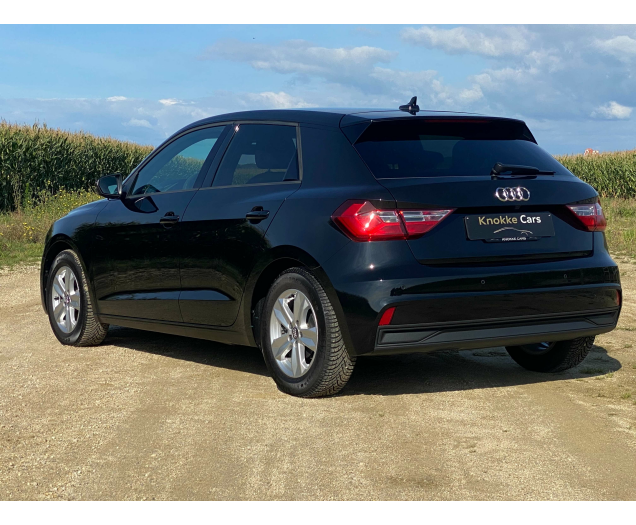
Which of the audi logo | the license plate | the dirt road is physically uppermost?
the audi logo

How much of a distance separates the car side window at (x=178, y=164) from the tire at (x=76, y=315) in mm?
934

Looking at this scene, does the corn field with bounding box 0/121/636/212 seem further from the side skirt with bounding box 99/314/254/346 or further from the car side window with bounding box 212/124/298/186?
the car side window with bounding box 212/124/298/186

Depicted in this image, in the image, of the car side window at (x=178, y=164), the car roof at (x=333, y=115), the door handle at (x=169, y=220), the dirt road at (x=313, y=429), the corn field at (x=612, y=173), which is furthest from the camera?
the corn field at (x=612, y=173)

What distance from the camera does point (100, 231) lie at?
750 cm

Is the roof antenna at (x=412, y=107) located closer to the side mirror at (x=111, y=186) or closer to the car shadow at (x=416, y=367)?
the car shadow at (x=416, y=367)

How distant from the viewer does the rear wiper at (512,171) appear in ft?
18.0

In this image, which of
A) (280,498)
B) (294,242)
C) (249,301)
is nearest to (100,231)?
(249,301)

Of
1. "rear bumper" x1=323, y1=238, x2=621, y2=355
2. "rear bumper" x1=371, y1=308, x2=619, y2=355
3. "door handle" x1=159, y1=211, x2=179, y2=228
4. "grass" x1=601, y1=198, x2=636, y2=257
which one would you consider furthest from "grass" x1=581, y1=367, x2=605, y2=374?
"grass" x1=601, y1=198, x2=636, y2=257

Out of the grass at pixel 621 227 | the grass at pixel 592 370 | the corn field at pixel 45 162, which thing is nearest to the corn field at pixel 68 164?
the corn field at pixel 45 162

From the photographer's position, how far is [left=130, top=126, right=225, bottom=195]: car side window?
6.76m

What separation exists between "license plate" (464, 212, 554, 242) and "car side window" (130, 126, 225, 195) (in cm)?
226

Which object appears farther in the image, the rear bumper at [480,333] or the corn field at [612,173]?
the corn field at [612,173]
